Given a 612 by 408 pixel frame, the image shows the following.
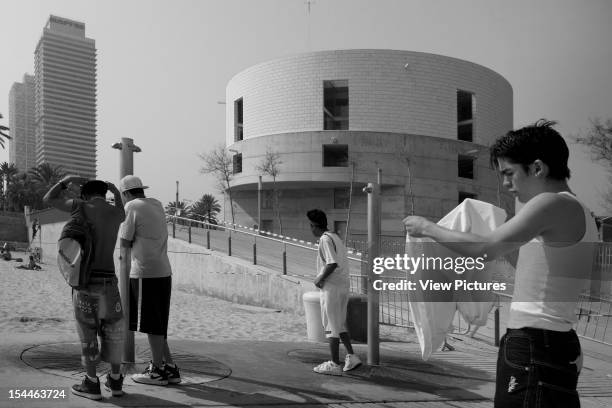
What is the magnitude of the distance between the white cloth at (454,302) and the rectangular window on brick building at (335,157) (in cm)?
4852

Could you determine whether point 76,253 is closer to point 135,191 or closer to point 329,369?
point 135,191

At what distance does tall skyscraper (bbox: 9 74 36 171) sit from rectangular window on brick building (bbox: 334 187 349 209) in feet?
519

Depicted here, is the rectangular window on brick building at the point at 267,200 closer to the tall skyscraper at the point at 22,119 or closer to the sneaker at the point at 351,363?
the sneaker at the point at 351,363

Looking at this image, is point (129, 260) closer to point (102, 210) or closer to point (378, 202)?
point (102, 210)

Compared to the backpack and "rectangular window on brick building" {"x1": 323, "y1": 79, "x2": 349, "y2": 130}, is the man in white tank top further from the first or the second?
"rectangular window on brick building" {"x1": 323, "y1": 79, "x2": 349, "y2": 130}

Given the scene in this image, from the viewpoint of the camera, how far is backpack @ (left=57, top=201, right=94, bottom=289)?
4.35m

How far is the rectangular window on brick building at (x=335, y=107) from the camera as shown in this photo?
5203 cm

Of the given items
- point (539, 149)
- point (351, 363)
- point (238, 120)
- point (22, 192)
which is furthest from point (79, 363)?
point (22, 192)

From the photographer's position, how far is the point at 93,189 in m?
4.66

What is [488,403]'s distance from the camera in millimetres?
5352

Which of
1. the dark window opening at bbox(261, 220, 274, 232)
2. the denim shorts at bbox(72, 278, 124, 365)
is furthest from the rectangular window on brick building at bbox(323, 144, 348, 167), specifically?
the denim shorts at bbox(72, 278, 124, 365)

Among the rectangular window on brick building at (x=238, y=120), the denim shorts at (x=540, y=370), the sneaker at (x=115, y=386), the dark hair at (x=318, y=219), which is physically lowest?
the sneaker at (x=115, y=386)

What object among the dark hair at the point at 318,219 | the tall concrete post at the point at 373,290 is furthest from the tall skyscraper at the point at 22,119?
the dark hair at the point at 318,219

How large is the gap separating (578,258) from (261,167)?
A: 4920cm
